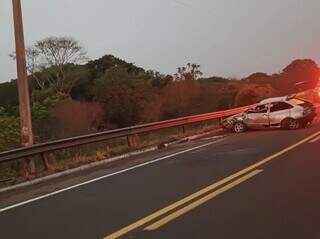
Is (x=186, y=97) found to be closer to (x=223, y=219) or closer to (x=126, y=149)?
(x=126, y=149)

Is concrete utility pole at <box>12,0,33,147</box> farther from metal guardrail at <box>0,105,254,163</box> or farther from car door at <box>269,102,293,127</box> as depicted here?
car door at <box>269,102,293,127</box>

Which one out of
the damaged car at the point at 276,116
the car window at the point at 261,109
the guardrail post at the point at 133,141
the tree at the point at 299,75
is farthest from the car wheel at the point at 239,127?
the tree at the point at 299,75

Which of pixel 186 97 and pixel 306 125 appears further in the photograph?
pixel 186 97

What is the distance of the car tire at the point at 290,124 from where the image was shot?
24.9 metres

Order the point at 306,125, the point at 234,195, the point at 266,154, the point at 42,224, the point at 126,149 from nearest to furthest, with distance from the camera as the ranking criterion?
the point at 42,224 → the point at 234,195 → the point at 266,154 → the point at 126,149 → the point at 306,125

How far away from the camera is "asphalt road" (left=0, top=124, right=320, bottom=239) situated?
27.0 ft

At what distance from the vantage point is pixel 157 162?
16844 millimetres

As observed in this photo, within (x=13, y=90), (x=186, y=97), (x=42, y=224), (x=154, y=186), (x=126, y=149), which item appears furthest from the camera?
(x=13, y=90)

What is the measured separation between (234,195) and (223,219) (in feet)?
6.17

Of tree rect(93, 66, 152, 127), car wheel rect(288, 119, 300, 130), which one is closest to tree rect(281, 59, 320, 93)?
tree rect(93, 66, 152, 127)

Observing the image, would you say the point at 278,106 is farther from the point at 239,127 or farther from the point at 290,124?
the point at 239,127

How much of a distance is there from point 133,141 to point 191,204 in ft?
39.9

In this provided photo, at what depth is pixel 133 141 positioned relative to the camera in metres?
22.0

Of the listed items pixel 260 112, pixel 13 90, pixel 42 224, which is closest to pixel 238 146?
pixel 260 112
